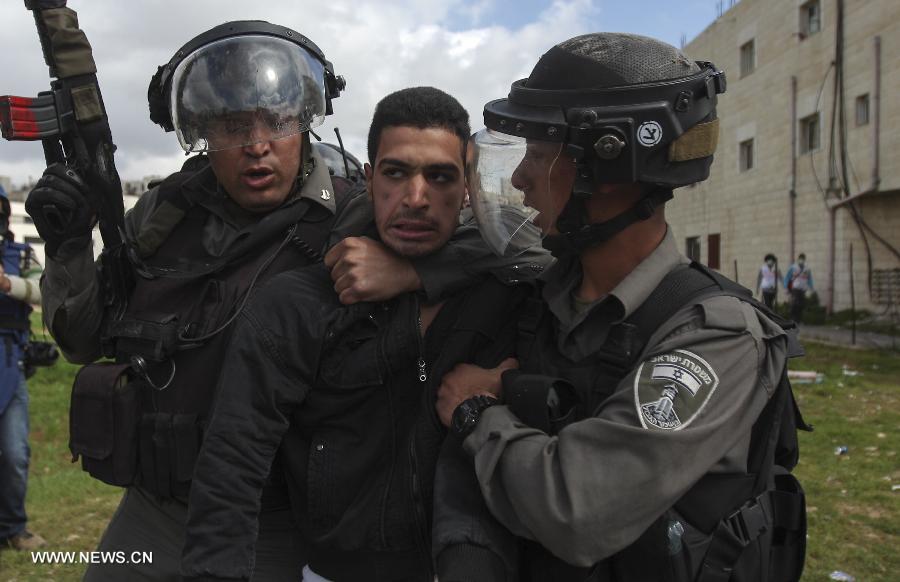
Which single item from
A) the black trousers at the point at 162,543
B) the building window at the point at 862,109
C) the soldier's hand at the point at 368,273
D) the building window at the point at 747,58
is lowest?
the black trousers at the point at 162,543

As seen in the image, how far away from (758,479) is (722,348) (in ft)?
1.03

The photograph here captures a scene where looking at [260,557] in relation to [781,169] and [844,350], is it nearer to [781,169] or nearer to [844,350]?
[844,350]

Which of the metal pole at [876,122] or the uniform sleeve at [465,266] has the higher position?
the metal pole at [876,122]

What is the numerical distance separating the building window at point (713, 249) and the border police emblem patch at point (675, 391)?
22.9 m

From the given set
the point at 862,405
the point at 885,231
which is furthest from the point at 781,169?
the point at 862,405

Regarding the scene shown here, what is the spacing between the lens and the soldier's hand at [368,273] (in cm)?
180

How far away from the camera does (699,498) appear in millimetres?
1470

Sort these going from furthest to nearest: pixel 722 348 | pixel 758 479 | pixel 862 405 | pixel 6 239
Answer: pixel 862 405, pixel 6 239, pixel 758 479, pixel 722 348

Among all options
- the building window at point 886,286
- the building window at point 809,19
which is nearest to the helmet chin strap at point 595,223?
the building window at point 886,286

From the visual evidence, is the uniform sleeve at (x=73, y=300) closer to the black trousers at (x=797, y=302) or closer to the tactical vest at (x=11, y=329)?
the tactical vest at (x=11, y=329)

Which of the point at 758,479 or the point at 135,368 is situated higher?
the point at 135,368

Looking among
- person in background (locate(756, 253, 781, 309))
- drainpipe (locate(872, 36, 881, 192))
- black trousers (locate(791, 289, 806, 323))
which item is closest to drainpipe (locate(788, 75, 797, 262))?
person in background (locate(756, 253, 781, 309))

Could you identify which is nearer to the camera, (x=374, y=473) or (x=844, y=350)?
(x=374, y=473)

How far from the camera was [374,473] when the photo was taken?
182cm
